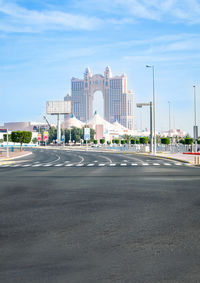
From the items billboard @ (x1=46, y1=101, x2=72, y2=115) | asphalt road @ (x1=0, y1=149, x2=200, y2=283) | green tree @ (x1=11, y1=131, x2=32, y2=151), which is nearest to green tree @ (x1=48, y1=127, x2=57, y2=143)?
billboard @ (x1=46, y1=101, x2=72, y2=115)

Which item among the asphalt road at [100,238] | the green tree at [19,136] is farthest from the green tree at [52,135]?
the asphalt road at [100,238]

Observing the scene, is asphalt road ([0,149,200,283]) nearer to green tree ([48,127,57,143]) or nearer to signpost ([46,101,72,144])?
signpost ([46,101,72,144])

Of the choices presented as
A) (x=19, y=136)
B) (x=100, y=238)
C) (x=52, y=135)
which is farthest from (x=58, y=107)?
(x=100, y=238)

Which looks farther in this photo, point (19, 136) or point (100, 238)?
point (19, 136)

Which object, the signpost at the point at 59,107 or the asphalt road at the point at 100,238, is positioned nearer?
the asphalt road at the point at 100,238

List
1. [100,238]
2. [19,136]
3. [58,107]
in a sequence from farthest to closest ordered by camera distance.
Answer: [58,107] → [19,136] → [100,238]

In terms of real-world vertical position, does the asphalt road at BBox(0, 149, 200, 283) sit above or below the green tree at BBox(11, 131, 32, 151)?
below

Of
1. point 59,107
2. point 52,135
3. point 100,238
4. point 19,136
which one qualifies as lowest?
point 100,238

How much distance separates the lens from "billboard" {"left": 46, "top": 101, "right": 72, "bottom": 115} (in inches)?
5310

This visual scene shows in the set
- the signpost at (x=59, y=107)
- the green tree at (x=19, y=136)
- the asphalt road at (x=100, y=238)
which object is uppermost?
the signpost at (x=59, y=107)

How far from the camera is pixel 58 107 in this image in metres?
135

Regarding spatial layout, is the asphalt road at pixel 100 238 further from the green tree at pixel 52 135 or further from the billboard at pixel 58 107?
the green tree at pixel 52 135

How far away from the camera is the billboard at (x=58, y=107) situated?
135m

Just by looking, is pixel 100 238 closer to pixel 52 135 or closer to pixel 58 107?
pixel 58 107
